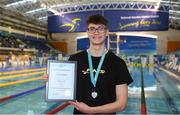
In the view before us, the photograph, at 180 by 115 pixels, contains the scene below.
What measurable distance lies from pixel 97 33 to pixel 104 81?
36 cm

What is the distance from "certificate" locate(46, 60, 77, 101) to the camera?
2.27 meters

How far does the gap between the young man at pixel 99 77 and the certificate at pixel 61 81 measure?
60 mm

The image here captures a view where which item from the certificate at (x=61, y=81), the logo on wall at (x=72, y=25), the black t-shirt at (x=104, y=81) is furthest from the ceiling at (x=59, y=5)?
the black t-shirt at (x=104, y=81)

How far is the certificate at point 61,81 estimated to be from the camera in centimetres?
227

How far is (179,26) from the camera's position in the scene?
120ft

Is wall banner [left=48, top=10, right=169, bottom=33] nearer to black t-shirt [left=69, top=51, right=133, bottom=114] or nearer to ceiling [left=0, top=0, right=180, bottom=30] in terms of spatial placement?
ceiling [left=0, top=0, right=180, bottom=30]

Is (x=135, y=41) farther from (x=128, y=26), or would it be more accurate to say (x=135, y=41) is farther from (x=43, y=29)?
(x=43, y=29)

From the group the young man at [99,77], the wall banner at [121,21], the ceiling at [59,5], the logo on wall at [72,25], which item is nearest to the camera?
the young man at [99,77]

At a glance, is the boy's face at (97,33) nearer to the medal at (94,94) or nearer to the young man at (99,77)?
the young man at (99,77)

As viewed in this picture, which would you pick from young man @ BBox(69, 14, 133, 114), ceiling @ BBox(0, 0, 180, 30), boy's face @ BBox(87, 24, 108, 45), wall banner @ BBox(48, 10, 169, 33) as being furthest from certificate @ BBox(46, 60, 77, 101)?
wall banner @ BBox(48, 10, 169, 33)

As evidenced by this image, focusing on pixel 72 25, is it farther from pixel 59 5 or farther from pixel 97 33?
pixel 97 33

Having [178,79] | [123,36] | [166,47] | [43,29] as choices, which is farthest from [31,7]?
[178,79]

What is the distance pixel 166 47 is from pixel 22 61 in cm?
1857

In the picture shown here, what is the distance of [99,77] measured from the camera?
7.44 feet
